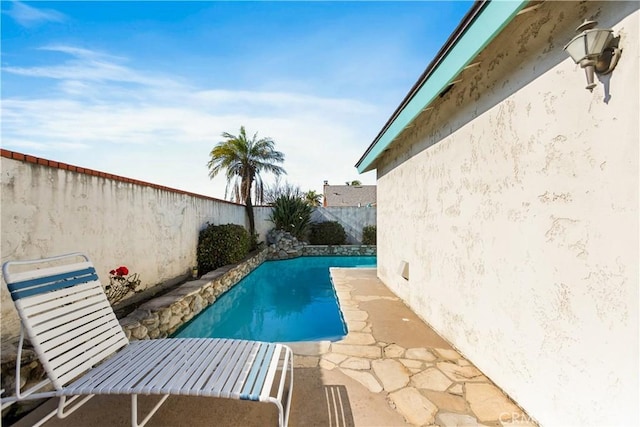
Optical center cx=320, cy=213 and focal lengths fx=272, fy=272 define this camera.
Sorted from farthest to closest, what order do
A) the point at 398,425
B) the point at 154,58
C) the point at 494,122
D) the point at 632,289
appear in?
the point at 154,58
the point at 494,122
the point at 398,425
the point at 632,289

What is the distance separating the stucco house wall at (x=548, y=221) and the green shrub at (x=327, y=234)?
1488 centimetres

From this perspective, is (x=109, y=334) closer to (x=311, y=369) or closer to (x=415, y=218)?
(x=311, y=369)

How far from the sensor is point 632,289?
174 centimetres

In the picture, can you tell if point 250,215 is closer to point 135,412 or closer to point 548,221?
point 135,412

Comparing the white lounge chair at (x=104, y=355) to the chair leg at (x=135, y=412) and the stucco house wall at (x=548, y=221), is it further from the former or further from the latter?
the stucco house wall at (x=548, y=221)

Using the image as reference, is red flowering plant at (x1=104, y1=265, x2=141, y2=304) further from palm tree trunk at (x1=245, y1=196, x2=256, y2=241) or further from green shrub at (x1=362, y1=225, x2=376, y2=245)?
green shrub at (x1=362, y1=225, x2=376, y2=245)

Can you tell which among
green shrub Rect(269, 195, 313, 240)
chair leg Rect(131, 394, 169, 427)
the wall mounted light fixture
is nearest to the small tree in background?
green shrub Rect(269, 195, 313, 240)

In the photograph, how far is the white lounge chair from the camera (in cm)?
206

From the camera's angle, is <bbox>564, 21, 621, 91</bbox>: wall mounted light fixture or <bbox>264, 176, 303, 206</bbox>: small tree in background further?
<bbox>264, 176, 303, 206</bbox>: small tree in background

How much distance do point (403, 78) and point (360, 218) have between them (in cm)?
1348

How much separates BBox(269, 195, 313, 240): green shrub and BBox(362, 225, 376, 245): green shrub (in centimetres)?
437

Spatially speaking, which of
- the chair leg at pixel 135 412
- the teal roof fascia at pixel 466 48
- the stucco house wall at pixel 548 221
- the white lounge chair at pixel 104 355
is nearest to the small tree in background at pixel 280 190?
the teal roof fascia at pixel 466 48

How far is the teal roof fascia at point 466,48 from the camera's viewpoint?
227 cm

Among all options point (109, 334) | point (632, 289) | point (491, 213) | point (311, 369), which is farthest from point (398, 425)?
point (109, 334)
